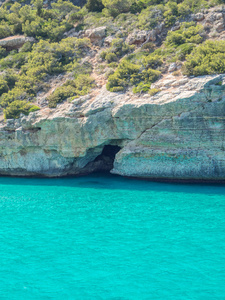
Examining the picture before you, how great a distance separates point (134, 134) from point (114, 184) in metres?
5.43

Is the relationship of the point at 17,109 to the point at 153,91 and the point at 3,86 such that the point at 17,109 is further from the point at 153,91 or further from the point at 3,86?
the point at 153,91

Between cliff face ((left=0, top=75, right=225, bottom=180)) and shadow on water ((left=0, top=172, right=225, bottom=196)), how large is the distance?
33.0 inches

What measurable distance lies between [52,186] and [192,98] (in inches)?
614

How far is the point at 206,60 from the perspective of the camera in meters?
27.1

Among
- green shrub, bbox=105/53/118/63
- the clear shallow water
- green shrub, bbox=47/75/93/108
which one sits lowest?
the clear shallow water

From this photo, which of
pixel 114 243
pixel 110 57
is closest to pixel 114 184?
pixel 114 243

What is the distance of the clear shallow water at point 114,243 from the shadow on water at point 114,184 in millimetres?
252

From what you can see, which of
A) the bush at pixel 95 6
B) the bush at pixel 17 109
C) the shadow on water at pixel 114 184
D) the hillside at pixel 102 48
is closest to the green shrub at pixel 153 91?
the hillside at pixel 102 48

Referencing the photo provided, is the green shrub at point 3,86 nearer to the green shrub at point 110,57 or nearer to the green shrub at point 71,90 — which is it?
the green shrub at point 71,90

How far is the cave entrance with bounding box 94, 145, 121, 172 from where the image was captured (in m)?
35.4

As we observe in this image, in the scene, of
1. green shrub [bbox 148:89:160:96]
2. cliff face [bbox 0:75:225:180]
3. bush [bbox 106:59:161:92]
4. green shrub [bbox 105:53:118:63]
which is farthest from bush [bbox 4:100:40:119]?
green shrub [bbox 148:89:160:96]

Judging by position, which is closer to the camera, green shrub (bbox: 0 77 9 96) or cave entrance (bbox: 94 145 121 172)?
cave entrance (bbox: 94 145 121 172)

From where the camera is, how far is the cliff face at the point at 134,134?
25719 mm

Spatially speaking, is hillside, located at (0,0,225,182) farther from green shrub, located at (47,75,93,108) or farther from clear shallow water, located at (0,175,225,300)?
clear shallow water, located at (0,175,225,300)
